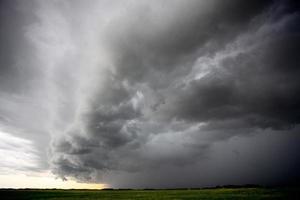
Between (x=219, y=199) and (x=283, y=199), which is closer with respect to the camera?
(x=283, y=199)

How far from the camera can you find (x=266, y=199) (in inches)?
1607

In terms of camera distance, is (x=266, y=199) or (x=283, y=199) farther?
(x=266, y=199)

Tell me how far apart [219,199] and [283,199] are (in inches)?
533

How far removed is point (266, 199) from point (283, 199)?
3.30m

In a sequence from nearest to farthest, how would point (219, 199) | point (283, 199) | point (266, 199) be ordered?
point (283, 199) → point (266, 199) → point (219, 199)

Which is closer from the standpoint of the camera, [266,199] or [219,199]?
[266,199]

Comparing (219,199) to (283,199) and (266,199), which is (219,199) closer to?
(266,199)

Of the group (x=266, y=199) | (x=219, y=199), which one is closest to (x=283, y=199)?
(x=266, y=199)

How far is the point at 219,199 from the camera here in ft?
159

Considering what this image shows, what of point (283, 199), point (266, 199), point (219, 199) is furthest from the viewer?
point (219, 199)

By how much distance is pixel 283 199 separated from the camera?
38.1 metres

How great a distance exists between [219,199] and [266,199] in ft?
33.8
